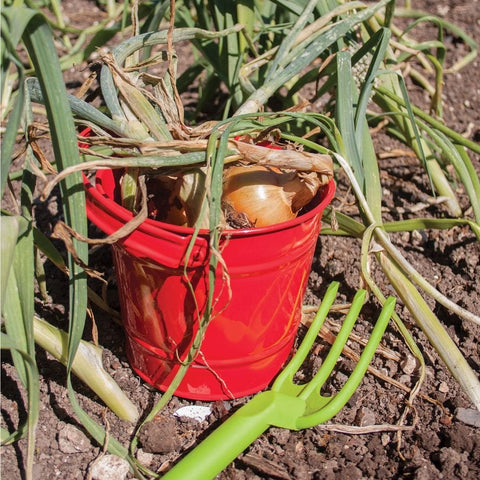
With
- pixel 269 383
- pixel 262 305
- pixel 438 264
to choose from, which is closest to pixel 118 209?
pixel 262 305

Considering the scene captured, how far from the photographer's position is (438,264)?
178 centimetres

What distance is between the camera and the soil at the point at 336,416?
1280 millimetres

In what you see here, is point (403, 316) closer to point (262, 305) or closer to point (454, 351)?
point (454, 351)

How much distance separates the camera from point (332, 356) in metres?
1.39

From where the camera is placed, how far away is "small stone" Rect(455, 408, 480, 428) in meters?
1.36

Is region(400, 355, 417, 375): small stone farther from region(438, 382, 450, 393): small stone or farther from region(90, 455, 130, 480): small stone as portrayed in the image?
region(90, 455, 130, 480): small stone

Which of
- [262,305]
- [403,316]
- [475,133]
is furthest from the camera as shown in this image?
[475,133]

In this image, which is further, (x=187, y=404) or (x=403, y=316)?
(x=403, y=316)

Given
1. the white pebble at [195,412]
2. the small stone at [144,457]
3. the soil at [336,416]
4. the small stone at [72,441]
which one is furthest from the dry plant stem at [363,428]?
the small stone at [72,441]

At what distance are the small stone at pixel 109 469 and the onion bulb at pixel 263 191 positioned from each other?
502 millimetres

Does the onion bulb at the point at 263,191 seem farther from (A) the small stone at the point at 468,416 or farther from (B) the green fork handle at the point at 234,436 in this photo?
(A) the small stone at the point at 468,416

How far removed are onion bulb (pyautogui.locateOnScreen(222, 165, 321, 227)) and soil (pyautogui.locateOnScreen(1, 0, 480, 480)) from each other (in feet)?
0.77

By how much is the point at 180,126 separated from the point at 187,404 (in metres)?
0.58

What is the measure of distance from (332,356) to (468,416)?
295mm
